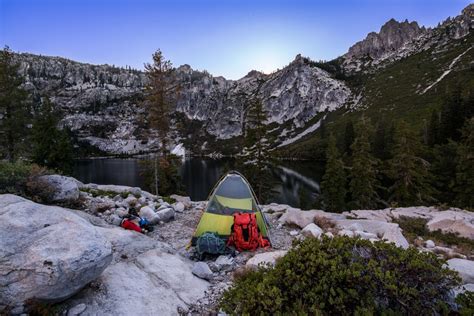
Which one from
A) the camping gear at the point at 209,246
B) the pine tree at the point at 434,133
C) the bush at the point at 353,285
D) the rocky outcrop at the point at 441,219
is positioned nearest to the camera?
the bush at the point at 353,285

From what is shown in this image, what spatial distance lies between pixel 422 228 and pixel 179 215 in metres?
11.6

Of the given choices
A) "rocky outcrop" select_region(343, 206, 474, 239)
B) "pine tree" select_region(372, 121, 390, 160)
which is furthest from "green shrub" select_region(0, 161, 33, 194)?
"pine tree" select_region(372, 121, 390, 160)

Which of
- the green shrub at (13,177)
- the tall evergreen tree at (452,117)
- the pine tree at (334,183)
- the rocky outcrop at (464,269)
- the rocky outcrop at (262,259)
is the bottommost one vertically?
the pine tree at (334,183)

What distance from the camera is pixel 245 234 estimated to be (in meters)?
8.48

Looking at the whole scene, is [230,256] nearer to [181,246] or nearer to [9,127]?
[181,246]

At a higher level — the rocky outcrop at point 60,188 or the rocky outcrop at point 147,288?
the rocky outcrop at point 60,188

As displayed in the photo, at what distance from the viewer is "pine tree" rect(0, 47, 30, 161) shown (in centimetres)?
2538

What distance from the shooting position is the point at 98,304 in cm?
460

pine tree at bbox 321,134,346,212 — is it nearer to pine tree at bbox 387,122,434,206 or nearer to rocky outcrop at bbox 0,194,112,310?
pine tree at bbox 387,122,434,206

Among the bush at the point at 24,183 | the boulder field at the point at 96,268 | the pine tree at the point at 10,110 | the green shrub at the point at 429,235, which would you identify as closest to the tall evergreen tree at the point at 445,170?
the green shrub at the point at 429,235

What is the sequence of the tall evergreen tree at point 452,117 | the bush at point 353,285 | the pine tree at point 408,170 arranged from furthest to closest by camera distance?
the tall evergreen tree at point 452,117 → the pine tree at point 408,170 → the bush at point 353,285

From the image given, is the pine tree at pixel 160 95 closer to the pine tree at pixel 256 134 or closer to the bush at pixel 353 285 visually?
the pine tree at pixel 256 134

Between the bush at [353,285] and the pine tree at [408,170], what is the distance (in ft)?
96.3

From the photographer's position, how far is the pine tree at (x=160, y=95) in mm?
24203
